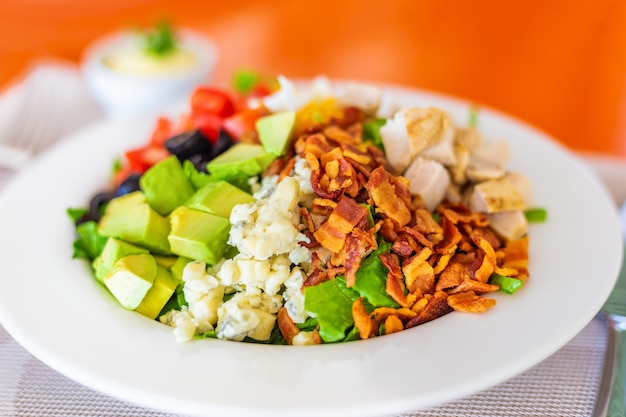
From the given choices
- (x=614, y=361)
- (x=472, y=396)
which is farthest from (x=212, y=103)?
(x=614, y=361)

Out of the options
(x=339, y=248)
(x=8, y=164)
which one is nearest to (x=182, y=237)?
(x=339, y=248)

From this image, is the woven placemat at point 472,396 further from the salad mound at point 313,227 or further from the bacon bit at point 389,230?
the bacon bit at point 389,230

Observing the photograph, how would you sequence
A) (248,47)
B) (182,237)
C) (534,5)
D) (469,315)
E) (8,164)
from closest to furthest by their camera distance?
(469,315), (182,237), (8,164), (534,5), (248,47)

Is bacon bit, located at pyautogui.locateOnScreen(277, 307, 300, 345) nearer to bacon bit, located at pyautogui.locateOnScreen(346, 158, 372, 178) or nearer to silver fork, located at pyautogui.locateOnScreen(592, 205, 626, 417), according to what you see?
bacon bit, located at pyautogui.locateOnScreen(346, 158, 372, 178)

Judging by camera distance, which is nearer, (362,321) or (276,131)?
(362,321)

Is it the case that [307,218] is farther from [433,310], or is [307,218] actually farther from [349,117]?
[349,117]

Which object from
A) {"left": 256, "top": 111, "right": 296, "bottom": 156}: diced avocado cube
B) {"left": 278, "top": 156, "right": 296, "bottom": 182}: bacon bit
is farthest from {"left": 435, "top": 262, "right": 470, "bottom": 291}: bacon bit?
{"left": 256, "top": 111, "right": 296, "bottom": 156}: diced avocado cube

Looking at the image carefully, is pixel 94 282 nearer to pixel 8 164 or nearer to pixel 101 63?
pixel 8 164
